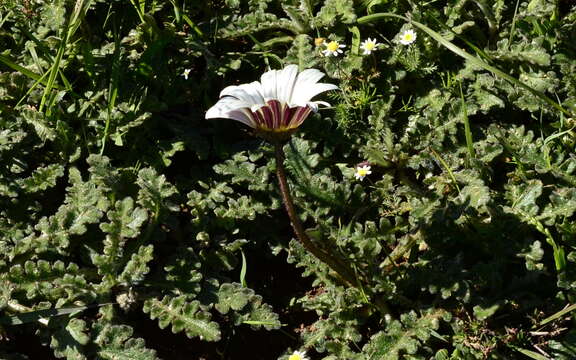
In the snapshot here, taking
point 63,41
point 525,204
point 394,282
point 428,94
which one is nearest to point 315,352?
point 394,282

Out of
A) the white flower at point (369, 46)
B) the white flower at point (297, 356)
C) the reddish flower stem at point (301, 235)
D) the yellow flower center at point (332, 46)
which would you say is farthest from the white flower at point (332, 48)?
the white flower at point (297, 356)

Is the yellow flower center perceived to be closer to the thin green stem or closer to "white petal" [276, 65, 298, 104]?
the thin green stem

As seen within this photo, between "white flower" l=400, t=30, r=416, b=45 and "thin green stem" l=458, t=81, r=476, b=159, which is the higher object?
"white flower" l=400, t=30, r=416, b=45

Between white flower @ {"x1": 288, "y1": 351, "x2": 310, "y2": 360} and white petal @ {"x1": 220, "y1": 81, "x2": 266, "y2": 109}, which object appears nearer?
white petal @ {"x1": 220, "y1": 81, "x2": 266, "y2": 109}

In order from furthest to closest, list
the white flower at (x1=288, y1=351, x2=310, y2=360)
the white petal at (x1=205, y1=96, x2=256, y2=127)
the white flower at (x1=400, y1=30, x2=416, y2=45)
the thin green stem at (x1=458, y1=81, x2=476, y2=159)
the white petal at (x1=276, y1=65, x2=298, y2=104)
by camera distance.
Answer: the white flower at (x1=400, y1=30, x2=416, y2=45) < the thin green stem at (x1=458, y1=81, x2=476, y2=159) < the white flower at (x1=288, y1=351, x2=310, y2=360) < the white petal at (x1=276, y1=65, x2=298, y2=104) < the white petal at (x1=205, y1=96, x2=256, y2=127)

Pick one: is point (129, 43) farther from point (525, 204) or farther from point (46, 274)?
point (525, 204)

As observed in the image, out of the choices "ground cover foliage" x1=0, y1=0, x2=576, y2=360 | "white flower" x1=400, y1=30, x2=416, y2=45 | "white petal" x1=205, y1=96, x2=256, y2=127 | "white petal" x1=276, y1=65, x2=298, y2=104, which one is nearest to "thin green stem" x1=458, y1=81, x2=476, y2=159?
"ground cover foliage" x1=0, y1=0, x2=576, y2=360

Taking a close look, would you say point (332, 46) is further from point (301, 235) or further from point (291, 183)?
point (301, 235)
